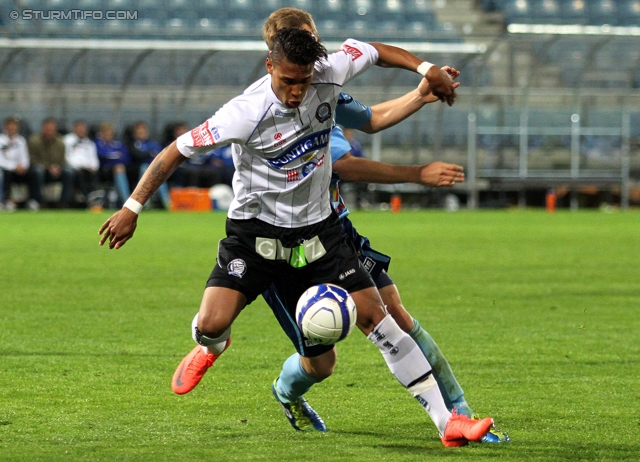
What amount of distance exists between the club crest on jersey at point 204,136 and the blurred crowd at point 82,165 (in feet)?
64.6

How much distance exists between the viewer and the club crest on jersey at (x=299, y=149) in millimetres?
4809

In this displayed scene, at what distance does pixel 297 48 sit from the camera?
14.9 feet

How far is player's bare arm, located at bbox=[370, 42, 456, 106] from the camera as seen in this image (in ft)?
16.4

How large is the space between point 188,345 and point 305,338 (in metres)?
2.78

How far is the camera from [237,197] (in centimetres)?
501

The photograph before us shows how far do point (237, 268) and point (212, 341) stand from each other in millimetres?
384

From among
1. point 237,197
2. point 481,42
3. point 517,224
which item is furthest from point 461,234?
point 237,197

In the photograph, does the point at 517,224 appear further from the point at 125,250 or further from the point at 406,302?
the point at 406,302

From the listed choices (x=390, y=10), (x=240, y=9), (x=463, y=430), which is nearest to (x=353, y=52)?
(x=463, y=430)

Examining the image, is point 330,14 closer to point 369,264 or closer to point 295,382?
point 369,264

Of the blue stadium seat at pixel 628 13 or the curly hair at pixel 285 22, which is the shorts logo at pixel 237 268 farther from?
the blue stadium seat at pixel 628 13

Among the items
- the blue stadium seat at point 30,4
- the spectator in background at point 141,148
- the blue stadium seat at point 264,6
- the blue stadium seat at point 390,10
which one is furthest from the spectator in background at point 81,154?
the blue stadium seat at point 390,10

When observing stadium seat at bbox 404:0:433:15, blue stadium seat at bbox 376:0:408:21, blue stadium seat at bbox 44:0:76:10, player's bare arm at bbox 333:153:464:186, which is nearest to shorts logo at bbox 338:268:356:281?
player's bare arm at bbox 333:153:464:186

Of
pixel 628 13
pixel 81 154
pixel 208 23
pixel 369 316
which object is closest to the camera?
pixel 369 316
